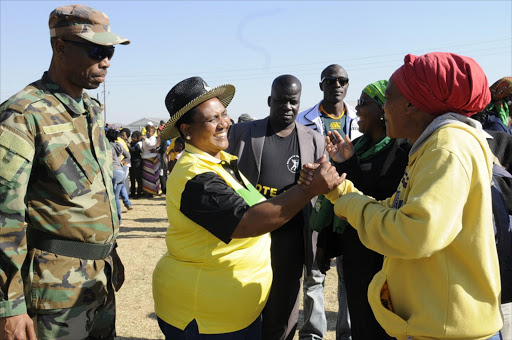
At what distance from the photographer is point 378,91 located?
3180 mm

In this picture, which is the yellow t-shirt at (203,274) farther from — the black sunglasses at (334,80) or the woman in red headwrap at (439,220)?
the black sunglasses at (334,80)

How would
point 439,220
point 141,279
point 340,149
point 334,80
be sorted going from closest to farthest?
point 439,220, point 340,149, point 334,80, point 141,279

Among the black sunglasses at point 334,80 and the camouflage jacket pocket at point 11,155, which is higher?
the camouflage jacket pocket at point 11,155

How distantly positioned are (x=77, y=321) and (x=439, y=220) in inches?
76.1

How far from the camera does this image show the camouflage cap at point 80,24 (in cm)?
241

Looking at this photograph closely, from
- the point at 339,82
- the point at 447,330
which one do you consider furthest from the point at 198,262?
the point at 339,82

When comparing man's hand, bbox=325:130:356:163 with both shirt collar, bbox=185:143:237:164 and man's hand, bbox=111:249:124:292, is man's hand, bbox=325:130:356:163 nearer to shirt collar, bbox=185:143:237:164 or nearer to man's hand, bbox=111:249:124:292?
shirt collar, bbox=185:143:237:164

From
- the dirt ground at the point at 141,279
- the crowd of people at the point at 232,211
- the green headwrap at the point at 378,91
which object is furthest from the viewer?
the dirt ground at the point at 141,279

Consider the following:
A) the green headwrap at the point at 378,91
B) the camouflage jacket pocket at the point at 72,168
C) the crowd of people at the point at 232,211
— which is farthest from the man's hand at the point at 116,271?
the green headwrap at the point at 378,91

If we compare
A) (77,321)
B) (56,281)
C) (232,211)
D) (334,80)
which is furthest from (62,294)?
(334,80)

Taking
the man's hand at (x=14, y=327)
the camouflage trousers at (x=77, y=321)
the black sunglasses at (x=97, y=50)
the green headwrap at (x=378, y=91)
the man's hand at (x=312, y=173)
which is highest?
the black sunglasses at (x=97, y=50)

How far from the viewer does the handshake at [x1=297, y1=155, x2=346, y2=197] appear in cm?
229

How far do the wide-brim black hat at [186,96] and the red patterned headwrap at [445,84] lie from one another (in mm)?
1120

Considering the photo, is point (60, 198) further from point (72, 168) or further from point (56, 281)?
point (56, 281)
